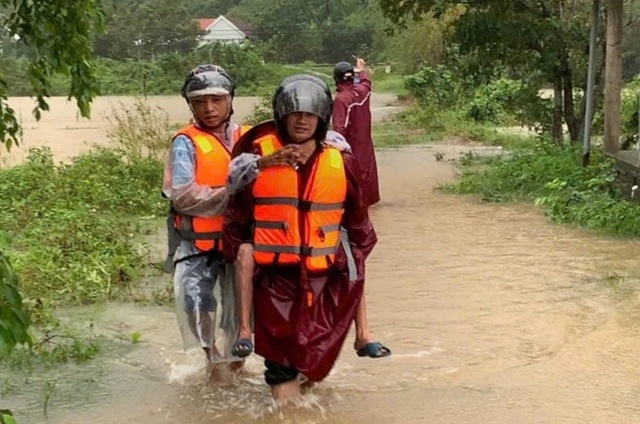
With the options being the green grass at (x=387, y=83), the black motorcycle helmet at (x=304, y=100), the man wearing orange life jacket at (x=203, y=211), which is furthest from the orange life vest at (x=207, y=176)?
the green grass at (x=387, y=83)

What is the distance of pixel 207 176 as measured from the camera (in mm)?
4906

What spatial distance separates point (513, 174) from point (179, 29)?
202 feet

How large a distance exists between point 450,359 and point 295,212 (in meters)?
1.71

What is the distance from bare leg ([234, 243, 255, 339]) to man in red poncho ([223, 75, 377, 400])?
0.04 metres

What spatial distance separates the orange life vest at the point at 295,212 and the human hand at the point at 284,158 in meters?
0.09

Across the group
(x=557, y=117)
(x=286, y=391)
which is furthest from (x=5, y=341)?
(x=557, y=117)

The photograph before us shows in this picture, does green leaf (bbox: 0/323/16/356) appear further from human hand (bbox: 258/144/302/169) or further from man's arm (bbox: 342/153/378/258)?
man's arm (bbox: 342/153/378/258)

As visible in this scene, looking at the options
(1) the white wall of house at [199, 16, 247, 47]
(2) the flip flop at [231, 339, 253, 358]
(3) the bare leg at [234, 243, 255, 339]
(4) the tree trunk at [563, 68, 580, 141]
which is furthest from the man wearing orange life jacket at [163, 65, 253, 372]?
(1) the white wall of house at [199, 16, 247, 47]

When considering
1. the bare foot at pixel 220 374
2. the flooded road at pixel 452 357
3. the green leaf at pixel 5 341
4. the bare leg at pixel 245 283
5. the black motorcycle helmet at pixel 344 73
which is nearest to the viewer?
the green leaf at pixel 5 341

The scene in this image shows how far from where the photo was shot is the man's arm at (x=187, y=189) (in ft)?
15.7

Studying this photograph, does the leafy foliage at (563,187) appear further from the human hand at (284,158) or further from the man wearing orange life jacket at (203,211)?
the human hand at (284,158)

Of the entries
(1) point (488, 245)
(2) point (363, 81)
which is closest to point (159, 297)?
(1) point (488, 245)

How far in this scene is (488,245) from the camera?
9.20 meters

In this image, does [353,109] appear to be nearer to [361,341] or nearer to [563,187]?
[563,187]
